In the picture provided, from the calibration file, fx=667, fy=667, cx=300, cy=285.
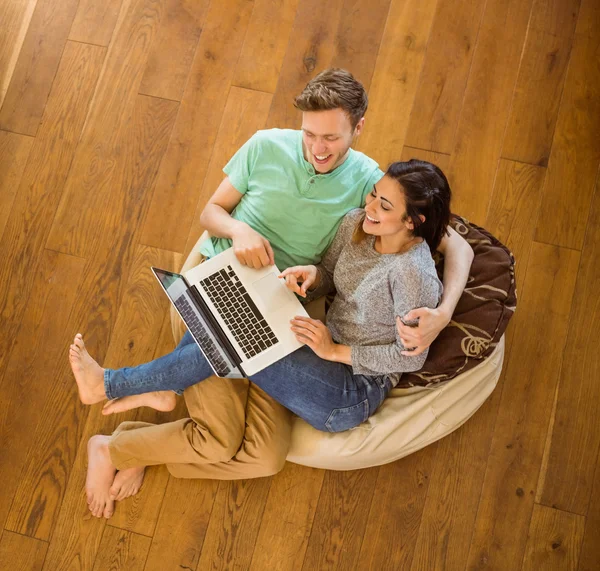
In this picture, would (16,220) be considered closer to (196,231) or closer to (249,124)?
(196,231)

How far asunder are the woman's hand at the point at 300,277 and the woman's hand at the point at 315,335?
0.28ft

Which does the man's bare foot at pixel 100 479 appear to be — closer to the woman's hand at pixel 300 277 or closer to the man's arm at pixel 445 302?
the woman's hand at pixel 300 277

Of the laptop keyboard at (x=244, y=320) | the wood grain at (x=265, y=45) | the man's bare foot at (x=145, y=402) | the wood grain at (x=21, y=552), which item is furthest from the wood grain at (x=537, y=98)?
the wood grain at (x=21, y=552)

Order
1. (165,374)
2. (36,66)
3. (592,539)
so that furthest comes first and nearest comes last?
1. (36,66)
2. (592,539)
3. (165,374)

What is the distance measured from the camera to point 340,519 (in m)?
2.31

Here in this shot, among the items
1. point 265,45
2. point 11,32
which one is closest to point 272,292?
point 265,45

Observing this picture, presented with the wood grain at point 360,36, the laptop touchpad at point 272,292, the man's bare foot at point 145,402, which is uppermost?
the wood grain at point 360,36

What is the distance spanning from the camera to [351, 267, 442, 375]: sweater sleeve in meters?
1.92

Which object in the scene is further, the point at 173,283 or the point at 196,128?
the point at 196,128

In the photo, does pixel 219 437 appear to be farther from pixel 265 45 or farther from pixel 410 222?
pixel 265 45

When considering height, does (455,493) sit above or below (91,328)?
below

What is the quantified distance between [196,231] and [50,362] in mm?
717

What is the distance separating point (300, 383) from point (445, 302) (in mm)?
508

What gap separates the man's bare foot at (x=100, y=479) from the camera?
2.29m
